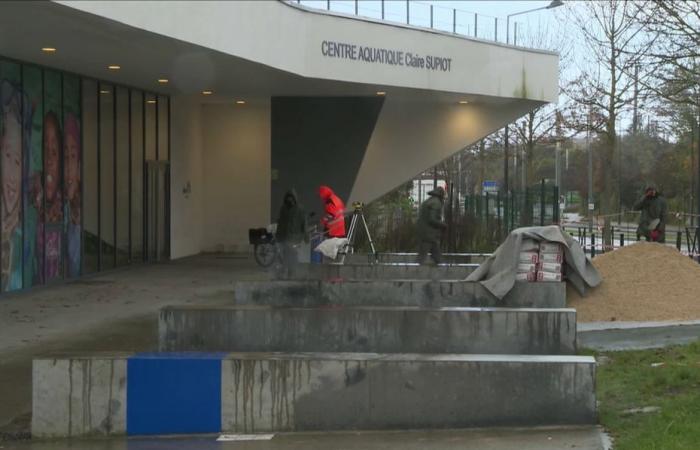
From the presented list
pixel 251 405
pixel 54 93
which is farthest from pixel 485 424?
pixel 54 93

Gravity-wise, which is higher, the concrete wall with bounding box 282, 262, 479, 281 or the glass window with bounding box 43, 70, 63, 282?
the glass window with bounding box 43, 70, 63, 282

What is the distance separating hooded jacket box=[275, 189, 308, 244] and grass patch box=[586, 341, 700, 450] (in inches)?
310

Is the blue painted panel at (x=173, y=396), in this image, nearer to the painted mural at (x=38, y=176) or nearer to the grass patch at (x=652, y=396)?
the grass patch at (x=652, y=396)

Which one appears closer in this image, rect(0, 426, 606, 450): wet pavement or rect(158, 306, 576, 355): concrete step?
rect(0, 426, 606, 450): wet pavement

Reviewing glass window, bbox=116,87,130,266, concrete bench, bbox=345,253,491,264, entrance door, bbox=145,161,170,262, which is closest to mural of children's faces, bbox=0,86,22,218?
glass window, bbox=116,87,130,266

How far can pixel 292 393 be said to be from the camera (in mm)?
6652

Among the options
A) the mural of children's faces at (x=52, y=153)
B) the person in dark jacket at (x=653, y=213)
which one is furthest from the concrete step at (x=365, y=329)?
the person in dark jacket at (x=653, y=213)

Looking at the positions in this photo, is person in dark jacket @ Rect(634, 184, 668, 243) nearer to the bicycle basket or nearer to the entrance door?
the bicycle basket

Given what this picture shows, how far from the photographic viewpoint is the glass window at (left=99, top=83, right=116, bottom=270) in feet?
59.4

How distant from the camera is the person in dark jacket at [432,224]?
14.5 meters

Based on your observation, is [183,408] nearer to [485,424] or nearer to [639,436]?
[485,424]

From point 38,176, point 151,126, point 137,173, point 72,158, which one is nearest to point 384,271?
point 38,176

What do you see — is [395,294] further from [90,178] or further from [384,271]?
[90,178]

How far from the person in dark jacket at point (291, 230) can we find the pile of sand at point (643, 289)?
573 centimetres
